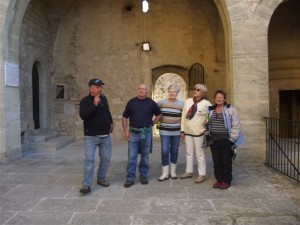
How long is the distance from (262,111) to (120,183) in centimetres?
322

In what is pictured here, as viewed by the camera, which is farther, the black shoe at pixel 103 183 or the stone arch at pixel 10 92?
the stone arch at pixel 10 92

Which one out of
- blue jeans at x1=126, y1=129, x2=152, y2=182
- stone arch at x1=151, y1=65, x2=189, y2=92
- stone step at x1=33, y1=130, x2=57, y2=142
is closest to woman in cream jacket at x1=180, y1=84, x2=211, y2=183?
blue jeans at x1=126, y1=129, x2=152, y2=182

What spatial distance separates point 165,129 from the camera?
215 inches

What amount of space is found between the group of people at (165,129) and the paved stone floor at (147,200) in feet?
0.90

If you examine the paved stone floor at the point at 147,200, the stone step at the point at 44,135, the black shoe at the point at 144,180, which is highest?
the stone step at the point at 44,135

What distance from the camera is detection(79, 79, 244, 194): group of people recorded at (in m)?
4.93

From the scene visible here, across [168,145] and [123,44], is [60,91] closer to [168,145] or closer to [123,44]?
[123,44]

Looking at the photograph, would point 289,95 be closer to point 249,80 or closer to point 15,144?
point 249,80

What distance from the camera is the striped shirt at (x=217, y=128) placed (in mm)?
5137

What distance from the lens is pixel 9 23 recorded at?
7227mm

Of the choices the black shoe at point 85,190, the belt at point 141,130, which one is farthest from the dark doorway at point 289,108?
the black shoe at point 85,190

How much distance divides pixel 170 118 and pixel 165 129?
0.63ft

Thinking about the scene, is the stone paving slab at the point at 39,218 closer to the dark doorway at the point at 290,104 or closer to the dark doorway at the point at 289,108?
the dark doorway at the point at 289,108

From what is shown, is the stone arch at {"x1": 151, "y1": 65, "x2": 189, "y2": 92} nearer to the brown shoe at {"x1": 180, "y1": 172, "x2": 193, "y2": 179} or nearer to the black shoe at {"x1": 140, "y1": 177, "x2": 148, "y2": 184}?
the brown shoe at {"x1": 180, "y1": 172, "x2": 193, "y2": 179}
